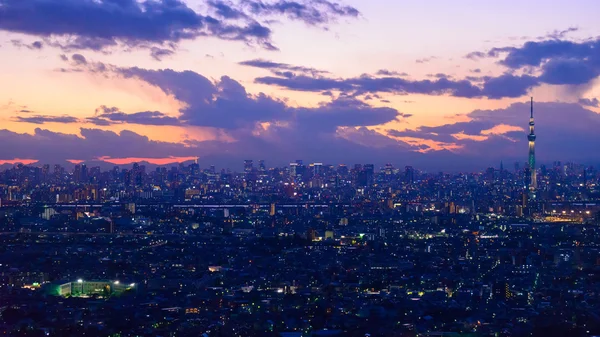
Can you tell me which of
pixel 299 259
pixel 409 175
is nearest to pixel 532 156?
pixel 409 175

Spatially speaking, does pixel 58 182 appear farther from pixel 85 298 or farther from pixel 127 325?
pixel 127 325

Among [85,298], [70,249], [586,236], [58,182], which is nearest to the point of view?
[85,298]

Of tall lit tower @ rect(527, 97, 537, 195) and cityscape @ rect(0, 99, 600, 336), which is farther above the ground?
tall lit tower @ rect(527, 97, 537, 195)

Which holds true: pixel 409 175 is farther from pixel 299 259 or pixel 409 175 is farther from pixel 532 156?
pixel 299 259

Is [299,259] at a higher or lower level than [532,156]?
lower

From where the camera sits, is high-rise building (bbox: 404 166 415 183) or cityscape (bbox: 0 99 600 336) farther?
high-rise building (bbox: 404 166 415 183)

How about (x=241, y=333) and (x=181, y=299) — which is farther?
(x=181, y=299)

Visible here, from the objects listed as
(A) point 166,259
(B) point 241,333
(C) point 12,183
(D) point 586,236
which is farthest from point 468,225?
(C) point 12,183

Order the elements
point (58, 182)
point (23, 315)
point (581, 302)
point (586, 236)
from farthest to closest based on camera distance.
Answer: point (58, 182)
point (586, 236)
point (581, 302)
point (23, 315)

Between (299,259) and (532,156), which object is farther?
(532,156)

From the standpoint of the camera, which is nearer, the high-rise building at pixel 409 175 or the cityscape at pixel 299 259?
the cityscape at pixel 299 259

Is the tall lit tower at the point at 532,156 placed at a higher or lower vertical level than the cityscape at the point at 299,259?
higher
